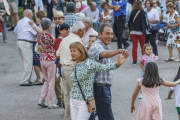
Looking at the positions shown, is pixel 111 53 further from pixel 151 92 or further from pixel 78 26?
pixel 78 26

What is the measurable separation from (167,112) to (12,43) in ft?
31.0

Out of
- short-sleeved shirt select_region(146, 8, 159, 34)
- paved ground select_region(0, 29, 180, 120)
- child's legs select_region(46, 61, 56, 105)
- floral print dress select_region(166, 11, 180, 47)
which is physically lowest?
paved ground select_region(0, 29, 180, 120)

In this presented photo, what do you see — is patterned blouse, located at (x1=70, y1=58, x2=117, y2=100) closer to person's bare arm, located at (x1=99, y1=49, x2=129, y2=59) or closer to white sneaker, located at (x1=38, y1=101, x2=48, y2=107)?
person's bare arm, located at (x1=99, y1=49, x2=129, y2=59)

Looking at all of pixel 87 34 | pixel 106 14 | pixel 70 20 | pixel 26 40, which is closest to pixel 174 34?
pixel 106 14

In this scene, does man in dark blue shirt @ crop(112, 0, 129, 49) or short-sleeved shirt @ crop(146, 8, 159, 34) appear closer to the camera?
short-sleeved shirt @ crop(146, 8, 159, 34)

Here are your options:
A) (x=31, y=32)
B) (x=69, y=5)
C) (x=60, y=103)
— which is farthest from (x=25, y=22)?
(x=60, y=103)

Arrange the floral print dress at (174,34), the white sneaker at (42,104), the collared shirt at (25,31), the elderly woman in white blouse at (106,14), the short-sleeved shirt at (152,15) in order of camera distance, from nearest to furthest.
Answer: the white sneaker at (42,104) → the collared shirt at (25,31) → the floral print dress at (174,34) → the short-sleeved shirt at (152,15) → the elderly woman in white blouse at (106,14)

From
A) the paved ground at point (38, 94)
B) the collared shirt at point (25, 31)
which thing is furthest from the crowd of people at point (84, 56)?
the paved ground at point (38, 94)

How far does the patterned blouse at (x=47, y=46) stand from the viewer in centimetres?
713

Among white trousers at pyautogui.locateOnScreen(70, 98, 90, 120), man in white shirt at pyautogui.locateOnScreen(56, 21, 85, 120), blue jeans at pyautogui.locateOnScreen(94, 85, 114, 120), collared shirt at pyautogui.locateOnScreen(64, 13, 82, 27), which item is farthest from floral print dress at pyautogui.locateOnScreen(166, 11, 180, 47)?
white trousers at pyautogui.locateOnScreen(70, 98, 90, 120)

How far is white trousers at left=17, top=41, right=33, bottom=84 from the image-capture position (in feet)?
29.2

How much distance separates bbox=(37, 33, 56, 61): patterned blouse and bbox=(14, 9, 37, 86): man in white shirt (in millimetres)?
1654

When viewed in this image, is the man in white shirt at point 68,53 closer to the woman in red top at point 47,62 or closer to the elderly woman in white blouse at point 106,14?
the woman in red top at point 47,62

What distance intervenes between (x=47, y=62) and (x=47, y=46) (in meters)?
0.38
